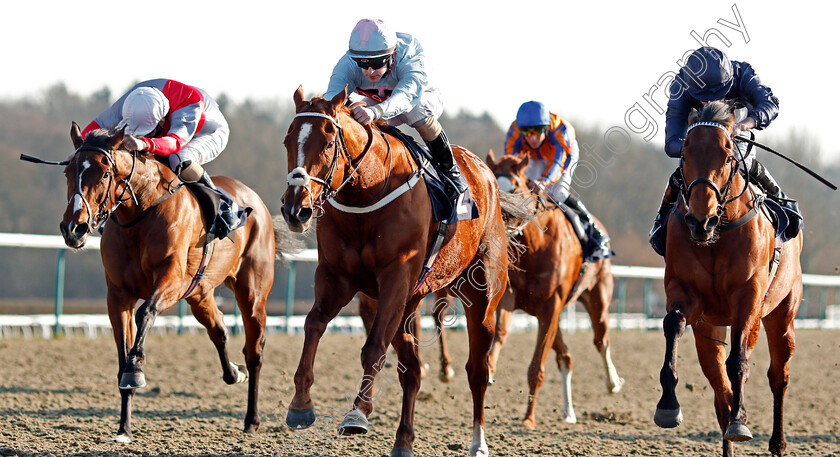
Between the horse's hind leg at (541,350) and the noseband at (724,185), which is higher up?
the noseband at (724,185)

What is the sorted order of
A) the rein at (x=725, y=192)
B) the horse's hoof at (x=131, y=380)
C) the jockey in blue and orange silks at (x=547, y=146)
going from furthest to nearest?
the jockey in blue and orange silks at (x=547, y=146)
the horse's hoof at (x=131, y=380)
the rein at (x=725, y=192)

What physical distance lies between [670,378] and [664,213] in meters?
1.36

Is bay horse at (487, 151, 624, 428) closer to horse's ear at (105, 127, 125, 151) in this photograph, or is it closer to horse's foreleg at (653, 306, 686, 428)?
horse's foreleg at (653, 306, 686, 428)

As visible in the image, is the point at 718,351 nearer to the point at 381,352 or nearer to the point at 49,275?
the point at 381,352

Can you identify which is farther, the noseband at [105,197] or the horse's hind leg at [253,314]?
the horse's hind leg at [253,314]

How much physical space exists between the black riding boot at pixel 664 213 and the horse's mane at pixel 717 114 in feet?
1.75

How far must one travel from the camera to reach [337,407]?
27.0 ft

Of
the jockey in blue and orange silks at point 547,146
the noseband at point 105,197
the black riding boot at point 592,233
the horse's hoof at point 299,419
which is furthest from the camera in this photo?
the black riding boot at point 592,233

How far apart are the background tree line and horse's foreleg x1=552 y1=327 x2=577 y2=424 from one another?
991 inches

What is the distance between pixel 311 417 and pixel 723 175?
2.68 meters

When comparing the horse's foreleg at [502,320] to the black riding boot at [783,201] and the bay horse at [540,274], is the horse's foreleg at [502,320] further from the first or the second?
the black riding boot at [783,201]

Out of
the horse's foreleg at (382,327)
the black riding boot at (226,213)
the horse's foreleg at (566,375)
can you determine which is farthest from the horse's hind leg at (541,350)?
the horse's foreleg at (382,327)

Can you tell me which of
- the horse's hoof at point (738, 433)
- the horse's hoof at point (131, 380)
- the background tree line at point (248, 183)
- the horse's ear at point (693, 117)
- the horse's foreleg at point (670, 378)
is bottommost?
the background tree line at point (248, 183)

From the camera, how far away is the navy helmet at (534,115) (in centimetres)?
860
